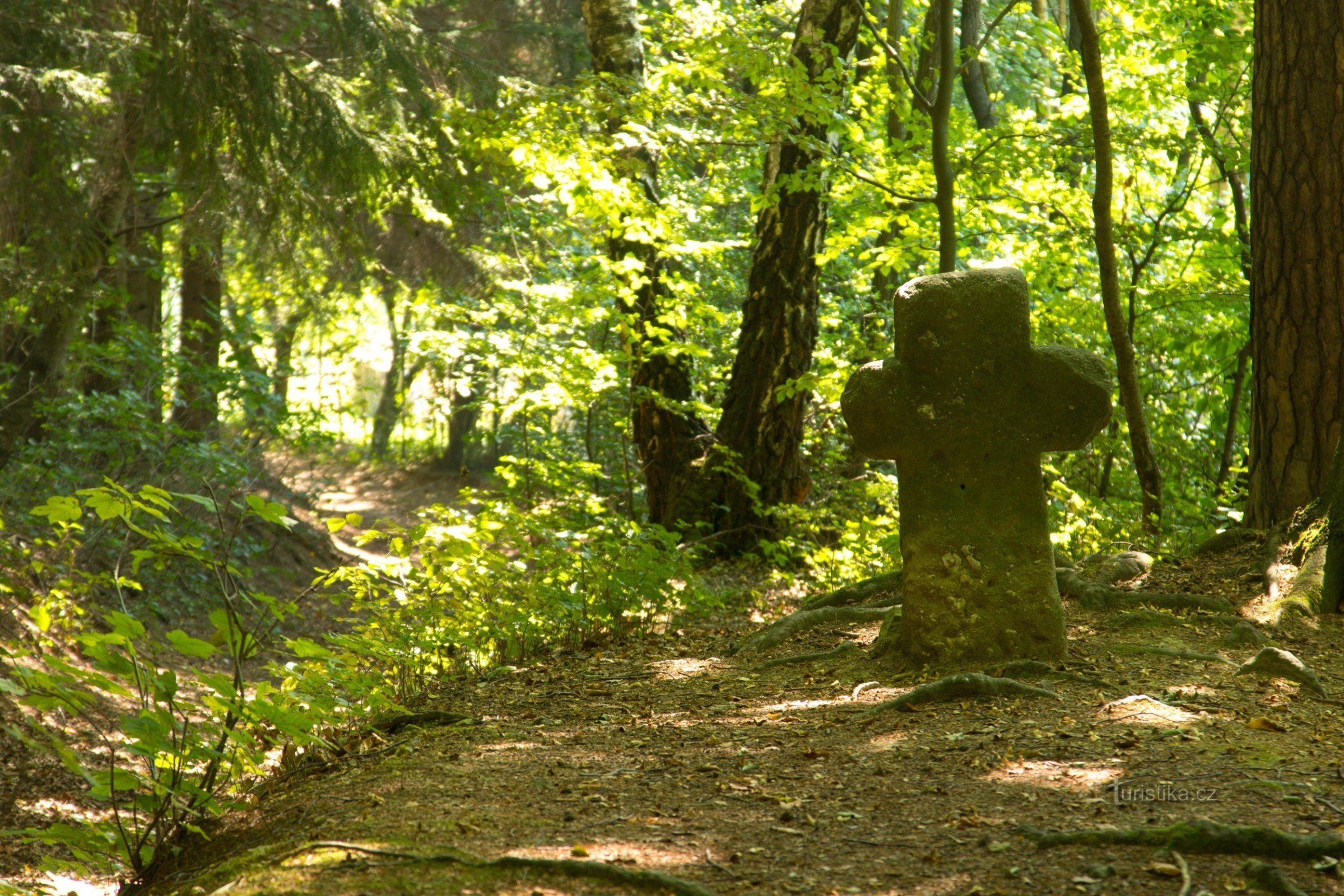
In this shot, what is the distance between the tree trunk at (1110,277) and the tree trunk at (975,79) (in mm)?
8259

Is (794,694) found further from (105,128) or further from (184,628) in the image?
(184,628)

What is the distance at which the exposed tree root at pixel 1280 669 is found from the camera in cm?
413

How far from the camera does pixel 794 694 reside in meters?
4.77

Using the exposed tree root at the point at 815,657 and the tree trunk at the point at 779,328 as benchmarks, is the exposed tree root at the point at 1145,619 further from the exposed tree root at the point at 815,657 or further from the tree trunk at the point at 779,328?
the tree trunk at the point at 779,328

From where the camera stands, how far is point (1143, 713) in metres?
3.80

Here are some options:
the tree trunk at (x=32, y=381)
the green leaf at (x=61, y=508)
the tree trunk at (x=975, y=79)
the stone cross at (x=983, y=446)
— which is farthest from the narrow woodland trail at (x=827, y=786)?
the tree trunk at (x=975, y=79)

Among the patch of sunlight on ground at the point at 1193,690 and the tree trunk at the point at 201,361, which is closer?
the patch of sunlight on ground at the point at 1193,690

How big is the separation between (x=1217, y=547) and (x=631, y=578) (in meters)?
3.80

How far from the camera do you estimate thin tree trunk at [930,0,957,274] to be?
795cm

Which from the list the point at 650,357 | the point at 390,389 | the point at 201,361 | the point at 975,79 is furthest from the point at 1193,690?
the point at 390,389

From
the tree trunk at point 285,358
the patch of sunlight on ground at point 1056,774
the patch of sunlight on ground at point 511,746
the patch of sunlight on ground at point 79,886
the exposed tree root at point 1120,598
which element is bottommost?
the patch of sunlight on ground at point 79,886

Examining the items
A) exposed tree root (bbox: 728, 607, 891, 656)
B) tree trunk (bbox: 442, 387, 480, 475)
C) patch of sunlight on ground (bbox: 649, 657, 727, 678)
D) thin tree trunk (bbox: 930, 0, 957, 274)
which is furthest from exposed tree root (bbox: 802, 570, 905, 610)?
tree trunk (bbox: 442, 387, 480, 475)

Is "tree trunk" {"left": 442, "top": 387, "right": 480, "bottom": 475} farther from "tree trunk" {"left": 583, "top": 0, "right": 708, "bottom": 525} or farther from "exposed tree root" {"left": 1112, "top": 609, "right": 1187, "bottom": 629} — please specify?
"exposed tree root" {"left": 1112, "top": 609, "right": 1187, "bottom": 629}

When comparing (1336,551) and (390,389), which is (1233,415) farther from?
(390,389)
